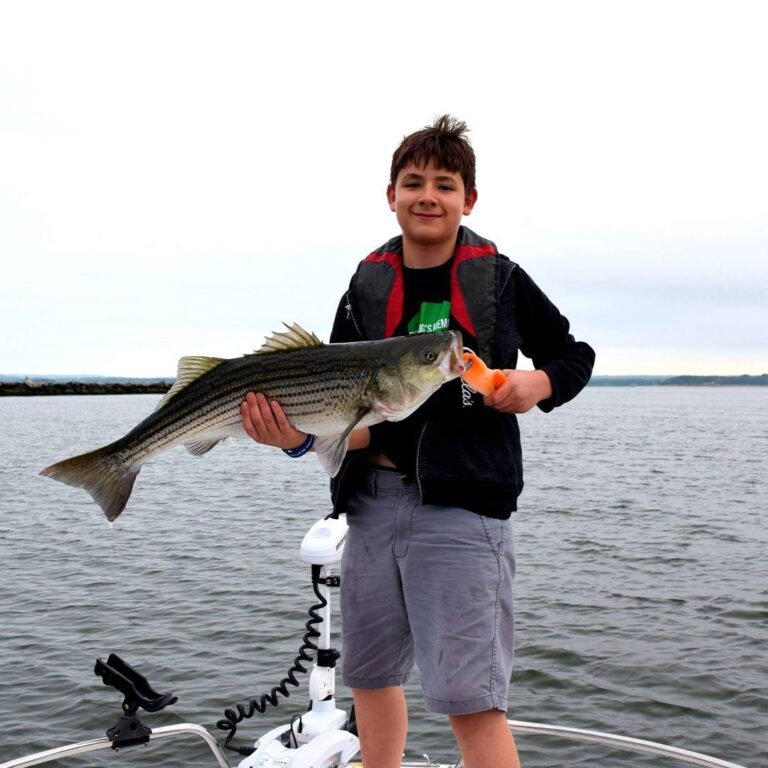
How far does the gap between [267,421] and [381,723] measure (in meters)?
1.56

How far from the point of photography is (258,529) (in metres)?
16.7

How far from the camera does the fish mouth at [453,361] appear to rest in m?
3.48

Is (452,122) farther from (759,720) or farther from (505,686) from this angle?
(759,720)

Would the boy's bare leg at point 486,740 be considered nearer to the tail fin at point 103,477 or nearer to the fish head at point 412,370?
the fish head at point 412,370

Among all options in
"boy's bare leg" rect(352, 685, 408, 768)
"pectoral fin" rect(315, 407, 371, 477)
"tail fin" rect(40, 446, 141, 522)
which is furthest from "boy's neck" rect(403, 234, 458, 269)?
"boy's bare leg" rect(352, 685, 408, 768)

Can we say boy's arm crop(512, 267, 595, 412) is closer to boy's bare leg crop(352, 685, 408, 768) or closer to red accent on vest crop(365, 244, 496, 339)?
red accent on vest crop(365, 244, 496, 339)

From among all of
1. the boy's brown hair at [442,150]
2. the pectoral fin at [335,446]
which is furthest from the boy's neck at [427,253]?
the pectoral fin at [335,446]

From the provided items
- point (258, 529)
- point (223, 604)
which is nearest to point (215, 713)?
point (223, 604)

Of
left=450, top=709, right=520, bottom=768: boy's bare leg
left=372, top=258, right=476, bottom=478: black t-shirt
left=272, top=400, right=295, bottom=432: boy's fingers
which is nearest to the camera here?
left=450, top=709, right=520, bottom=768: boy's bare leg

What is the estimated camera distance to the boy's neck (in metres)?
3.99

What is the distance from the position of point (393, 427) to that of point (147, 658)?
6908 millimetres

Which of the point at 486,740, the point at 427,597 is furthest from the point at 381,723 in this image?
the point at 427,597

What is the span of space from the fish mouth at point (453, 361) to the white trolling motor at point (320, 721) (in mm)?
1453

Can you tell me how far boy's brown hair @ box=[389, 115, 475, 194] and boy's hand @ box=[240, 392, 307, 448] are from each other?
1273 mm
